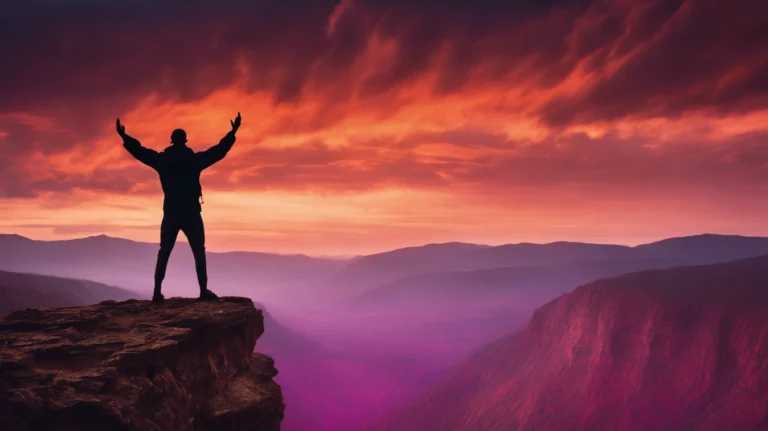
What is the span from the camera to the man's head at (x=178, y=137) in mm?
9047

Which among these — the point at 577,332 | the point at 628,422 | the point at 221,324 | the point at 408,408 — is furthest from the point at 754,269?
the point at 221,324

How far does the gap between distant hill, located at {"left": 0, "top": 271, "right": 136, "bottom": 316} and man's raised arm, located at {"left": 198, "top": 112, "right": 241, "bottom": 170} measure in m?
39.5

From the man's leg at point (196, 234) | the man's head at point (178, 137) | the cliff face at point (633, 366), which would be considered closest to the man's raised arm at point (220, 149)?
the man's head at point (178, 137)

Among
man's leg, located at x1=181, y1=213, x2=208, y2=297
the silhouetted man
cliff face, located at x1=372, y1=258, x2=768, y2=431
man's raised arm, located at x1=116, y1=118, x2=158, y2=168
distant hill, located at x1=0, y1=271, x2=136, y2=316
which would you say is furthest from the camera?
distant hill, located at x1=0, y1=271, x2=136, y2=316

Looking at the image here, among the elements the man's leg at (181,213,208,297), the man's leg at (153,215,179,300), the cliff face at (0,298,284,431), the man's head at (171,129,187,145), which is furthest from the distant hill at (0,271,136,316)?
the man's head at (171,129,187,145)

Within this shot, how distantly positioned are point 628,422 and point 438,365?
4660 centimetres

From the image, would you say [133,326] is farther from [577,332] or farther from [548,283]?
[548,283]

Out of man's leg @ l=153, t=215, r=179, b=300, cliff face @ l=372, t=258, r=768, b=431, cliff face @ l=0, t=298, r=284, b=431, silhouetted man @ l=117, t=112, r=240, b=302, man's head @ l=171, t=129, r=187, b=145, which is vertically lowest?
cliff face @ l=372, t=258, r=768, b=431

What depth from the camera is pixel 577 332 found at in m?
56.7

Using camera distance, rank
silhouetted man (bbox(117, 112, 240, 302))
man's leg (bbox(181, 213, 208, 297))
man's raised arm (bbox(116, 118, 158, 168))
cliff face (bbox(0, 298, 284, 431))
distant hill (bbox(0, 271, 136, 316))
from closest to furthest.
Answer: cliff face (bbox(0, 298, 284, 431)) → man's raised arm (bbox(116, 118, 158, 168)) → silhouetted man (bbox(117, 112, 240, 302)) → man's leg (bbox(181, 213, 208, 297)) → distant hill (bbox(0, 271, 136, 316))

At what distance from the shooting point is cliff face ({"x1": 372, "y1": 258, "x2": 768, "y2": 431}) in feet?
133

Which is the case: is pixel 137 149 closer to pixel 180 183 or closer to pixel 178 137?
pixel 178 137

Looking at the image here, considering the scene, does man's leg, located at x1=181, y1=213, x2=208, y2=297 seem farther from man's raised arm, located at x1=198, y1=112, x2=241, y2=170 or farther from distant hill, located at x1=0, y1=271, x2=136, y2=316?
distant hill, located at x1=0, y1=271, x2=136, y2=316

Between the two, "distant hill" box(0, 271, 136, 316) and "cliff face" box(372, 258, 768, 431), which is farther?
"distant hill" box(0, 271, 136, 316)
